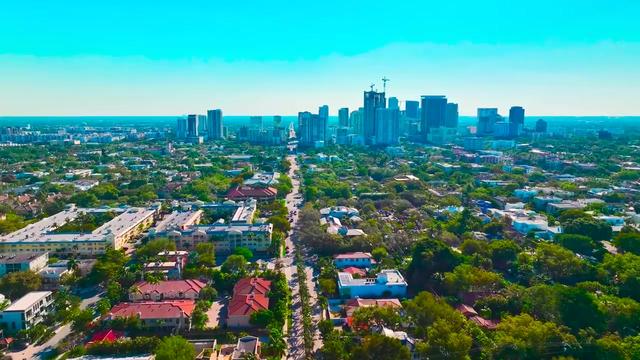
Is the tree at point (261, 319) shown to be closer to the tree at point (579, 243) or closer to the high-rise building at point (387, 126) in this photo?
the tree at point (579, 243)

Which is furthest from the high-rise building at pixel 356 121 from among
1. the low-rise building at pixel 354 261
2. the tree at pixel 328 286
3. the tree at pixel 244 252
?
the tree at pixel 328 286

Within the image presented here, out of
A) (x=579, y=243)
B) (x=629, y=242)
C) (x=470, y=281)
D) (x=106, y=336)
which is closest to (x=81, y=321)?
(x=106, y=336)

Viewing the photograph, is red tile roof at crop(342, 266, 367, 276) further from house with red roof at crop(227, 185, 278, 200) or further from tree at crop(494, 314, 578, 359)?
house with red roof at crop(227, 185, 278, 200)

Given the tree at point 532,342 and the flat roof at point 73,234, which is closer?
the tree at point 532,342

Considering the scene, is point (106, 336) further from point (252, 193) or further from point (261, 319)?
point (252, 193)

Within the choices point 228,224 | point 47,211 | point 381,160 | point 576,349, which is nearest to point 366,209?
point 228,224

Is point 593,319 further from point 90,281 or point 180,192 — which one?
point 180,192
